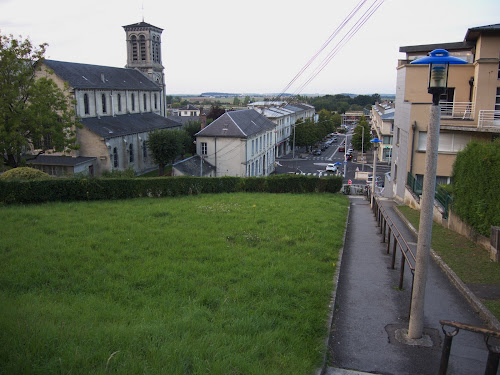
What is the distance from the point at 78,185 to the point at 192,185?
5.71 m

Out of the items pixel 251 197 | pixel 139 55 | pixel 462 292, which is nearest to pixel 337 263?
pixel 462 292

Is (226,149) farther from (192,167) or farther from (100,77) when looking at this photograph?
(100,77)

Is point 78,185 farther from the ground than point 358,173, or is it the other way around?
point 78,185

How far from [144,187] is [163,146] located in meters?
23.6

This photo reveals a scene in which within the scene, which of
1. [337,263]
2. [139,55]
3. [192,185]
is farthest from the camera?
[139,55]

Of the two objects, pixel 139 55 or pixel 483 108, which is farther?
pixel 139 55

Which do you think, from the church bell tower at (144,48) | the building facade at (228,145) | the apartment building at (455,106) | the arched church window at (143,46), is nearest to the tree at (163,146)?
the building facade at (228,145)

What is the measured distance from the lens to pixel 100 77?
46562 mm

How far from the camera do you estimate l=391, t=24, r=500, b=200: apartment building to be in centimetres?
2103

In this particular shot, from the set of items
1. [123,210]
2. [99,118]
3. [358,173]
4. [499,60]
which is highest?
[499,60]

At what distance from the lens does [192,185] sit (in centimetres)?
2192

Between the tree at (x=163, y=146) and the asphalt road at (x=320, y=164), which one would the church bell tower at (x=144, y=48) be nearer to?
the tree at (x=163, y=146)

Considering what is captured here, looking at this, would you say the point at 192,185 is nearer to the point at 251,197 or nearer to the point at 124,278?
the point at 251,197

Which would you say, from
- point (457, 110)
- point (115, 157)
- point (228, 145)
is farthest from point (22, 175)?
point (228, 145)
